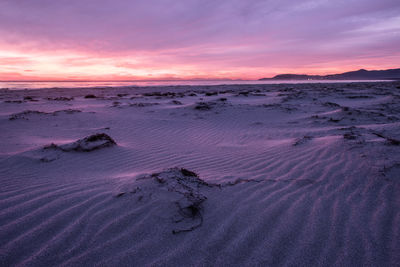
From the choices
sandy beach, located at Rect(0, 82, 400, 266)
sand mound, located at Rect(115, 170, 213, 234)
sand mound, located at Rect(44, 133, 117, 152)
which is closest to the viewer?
sandy beach, located at Rect(0, 82, 400, 266)

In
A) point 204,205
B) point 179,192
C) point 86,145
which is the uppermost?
point 86,145

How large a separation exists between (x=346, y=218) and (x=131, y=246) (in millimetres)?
2057

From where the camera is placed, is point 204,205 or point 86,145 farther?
point 86,145

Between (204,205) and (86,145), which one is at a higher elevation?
(86,145)

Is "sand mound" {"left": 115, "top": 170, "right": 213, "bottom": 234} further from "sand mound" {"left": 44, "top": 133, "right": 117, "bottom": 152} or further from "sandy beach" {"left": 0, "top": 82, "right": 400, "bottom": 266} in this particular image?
"sand mound" {"left": 44, "top": 133, "right": 117, "bottom": 152}

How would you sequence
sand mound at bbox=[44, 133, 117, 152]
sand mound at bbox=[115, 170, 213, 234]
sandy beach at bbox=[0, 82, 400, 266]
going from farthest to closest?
sand mound at bbox=[44, 133, 117, 152] < sand mound at bbox=[115, 170, 213, 234] < sandy beach at bbox=[0, 82, 400, 266]

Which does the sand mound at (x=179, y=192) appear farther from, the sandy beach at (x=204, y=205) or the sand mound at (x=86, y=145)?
the sand mound at (x=86, y=145)

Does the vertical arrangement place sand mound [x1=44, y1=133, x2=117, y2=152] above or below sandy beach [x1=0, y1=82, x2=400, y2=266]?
above

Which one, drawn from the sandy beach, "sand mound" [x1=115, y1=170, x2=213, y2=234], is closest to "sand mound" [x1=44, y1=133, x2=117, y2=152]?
the sandy beach

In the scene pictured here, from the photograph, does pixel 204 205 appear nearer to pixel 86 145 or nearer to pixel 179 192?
pixel 179 192

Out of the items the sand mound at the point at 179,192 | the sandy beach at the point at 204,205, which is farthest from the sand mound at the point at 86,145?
the sand mound at the point at 179,192

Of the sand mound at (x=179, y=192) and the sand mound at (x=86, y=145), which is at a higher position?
the sand mound at (x=86, y=145)

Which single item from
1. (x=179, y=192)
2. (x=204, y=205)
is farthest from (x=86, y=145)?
(x=204, y=205)

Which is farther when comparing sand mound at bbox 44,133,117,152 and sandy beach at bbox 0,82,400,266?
sand mound at bbox 44,133,117,152
